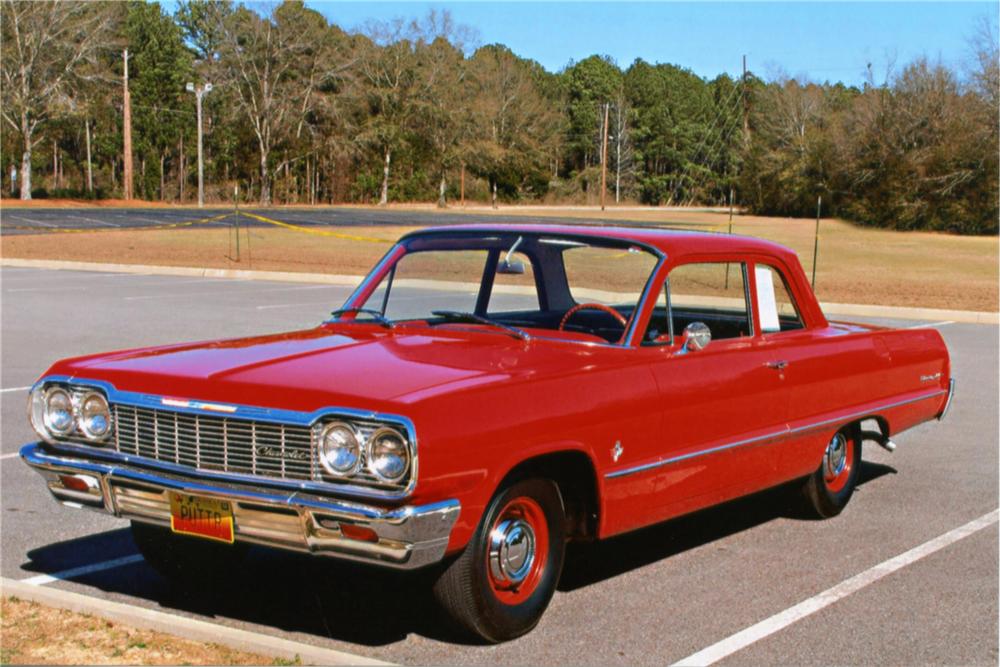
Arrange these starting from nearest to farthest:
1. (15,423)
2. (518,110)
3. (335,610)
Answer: (335,610) < (15,423) < (518,110)

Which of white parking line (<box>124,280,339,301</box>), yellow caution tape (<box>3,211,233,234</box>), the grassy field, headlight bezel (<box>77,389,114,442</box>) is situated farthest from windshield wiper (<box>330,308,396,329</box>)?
yellow caution tape (<box>3,211,233,234</box>)

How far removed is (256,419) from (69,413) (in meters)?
1.00

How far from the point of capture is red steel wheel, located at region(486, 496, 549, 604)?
15.3 feet

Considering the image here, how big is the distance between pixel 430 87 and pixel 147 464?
3120 inches

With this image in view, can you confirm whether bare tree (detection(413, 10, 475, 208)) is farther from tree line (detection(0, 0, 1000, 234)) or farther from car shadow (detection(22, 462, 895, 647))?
car shadow (detection(22, 462, 895, 647))

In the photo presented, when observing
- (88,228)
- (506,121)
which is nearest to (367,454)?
(88,228)

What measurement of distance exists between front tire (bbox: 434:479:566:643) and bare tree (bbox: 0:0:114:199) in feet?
216

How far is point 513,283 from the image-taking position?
20.2 feet

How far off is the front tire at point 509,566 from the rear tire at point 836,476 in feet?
7.69

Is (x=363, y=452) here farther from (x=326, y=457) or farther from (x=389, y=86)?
(x=389, y=86)

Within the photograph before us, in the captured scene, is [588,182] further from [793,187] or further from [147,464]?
[147,464]

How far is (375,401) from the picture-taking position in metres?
4.31

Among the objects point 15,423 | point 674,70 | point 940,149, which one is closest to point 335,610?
point 15,423

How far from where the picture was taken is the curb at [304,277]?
20.4m
